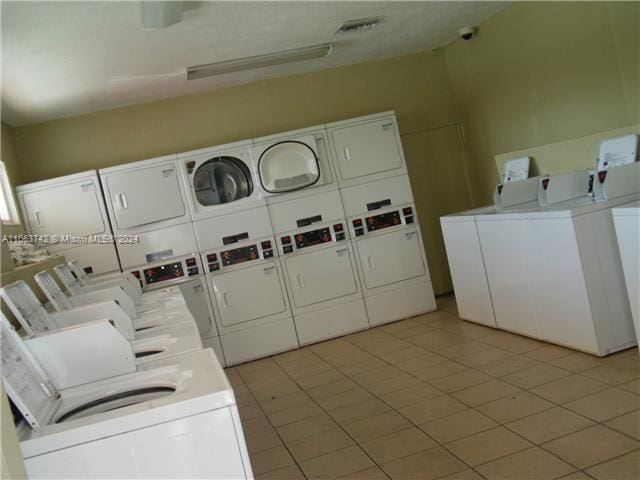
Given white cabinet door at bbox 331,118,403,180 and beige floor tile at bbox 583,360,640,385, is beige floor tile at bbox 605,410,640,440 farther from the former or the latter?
white cabinet door at bbox 331,118,403,180

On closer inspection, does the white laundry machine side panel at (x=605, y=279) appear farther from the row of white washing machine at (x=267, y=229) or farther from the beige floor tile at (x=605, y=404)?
the row of white washing machine at (x=267, y=229)

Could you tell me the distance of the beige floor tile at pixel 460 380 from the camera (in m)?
3.86

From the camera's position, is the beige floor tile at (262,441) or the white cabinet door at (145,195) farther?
the white cabinet door at (145,195)

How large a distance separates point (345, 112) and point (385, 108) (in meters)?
0.45

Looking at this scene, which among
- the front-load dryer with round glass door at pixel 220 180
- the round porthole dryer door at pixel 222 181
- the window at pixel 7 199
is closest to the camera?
the window at pixel 7 199

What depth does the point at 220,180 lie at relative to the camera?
19.3ft

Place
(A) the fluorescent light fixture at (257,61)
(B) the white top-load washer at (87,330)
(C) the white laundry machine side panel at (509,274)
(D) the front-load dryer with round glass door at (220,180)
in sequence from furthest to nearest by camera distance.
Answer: (D) the front-load dryer with round glass door at (220,180)
(A) the fluorescent light fixture at (257,61)
(C) the white laundry machine side panel at (509,274)
(B) the white top-load washer at (87,330)

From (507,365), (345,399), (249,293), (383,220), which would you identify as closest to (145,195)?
(249,293)

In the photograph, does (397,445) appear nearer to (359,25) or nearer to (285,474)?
(285,474)

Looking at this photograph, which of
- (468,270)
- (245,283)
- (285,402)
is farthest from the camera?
(245,283)

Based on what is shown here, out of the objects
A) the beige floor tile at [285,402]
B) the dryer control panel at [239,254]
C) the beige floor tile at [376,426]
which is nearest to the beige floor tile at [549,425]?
the beige floor tile at [376,426]

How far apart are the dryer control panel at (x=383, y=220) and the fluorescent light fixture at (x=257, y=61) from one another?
1.60 metres

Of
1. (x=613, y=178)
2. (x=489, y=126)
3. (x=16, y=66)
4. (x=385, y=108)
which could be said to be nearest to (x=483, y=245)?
(x=613, y=178)

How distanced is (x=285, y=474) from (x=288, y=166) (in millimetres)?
3399
